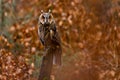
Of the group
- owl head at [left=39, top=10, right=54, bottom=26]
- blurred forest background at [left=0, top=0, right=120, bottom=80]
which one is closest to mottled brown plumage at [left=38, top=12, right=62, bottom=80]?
owl head at [left=39, top=10, right=54, bottom=26]

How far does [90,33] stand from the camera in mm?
A: 22672

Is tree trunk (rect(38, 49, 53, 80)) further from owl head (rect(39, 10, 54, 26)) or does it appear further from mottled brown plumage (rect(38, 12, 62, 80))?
owl head (rect(39, 10, 54, 26))

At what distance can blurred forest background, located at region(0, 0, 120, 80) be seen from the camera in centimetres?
1844

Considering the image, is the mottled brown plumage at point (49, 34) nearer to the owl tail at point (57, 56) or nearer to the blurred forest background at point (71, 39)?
the owl tail at point (57, 56)

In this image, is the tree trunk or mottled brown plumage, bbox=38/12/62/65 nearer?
mottled brown plumage, bbox=38/12/62/65

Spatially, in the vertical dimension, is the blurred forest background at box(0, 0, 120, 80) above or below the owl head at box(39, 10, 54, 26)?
below

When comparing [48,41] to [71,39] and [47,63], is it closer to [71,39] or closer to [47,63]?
[47,63]

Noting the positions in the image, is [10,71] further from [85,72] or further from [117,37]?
[117,37]

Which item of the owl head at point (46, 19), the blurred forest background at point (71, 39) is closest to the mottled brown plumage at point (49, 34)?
the owl head at point (46, 19)

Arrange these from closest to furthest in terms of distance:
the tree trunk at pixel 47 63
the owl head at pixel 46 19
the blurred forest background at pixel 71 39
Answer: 1. the owl head at pixel 46 19
2. the tree trunk at pixel 47 63
3. the blurred forest background at pixel 71 39

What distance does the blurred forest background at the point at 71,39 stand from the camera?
18.4m

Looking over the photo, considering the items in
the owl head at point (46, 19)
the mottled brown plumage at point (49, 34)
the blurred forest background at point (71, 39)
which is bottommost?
the blurred forest background at point (71, 39)

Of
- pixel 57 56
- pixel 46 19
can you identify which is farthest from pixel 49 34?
pixel 57 56

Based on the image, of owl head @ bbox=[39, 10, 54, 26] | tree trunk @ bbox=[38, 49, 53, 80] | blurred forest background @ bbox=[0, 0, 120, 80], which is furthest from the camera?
blurred forest background @ bbox=[0, 0, 120, 80]
